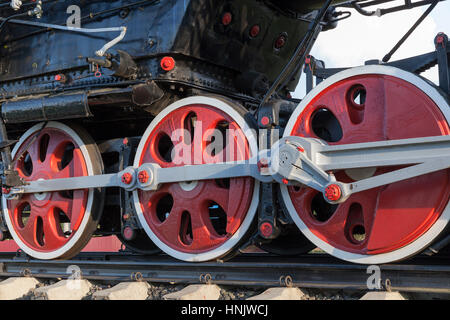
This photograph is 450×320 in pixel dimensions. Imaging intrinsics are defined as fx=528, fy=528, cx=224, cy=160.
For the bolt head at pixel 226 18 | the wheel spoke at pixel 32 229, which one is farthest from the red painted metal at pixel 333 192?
the wheel spoke at pixel 32 229

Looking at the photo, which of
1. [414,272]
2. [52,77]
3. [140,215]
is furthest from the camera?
[52,77]

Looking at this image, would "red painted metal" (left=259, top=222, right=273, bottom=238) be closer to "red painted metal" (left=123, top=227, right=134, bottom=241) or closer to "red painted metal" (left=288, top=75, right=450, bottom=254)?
"red painted metal" (left=288, top=75, right=450, bottom=254)

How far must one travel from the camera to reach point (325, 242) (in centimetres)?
321

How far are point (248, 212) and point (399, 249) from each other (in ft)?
3.41

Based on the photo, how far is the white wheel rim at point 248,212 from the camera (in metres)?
3.54

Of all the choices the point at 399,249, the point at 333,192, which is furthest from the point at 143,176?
the point at 399,249

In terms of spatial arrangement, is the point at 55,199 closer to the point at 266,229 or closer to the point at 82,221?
the point at 82,221

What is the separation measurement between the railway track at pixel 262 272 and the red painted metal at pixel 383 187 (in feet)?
0.50

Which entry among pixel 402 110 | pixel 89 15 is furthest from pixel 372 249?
pixel 89 15

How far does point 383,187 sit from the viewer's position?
120 inches

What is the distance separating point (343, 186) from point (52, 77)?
262 cm

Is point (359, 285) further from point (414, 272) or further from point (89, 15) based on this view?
point (89, 15)

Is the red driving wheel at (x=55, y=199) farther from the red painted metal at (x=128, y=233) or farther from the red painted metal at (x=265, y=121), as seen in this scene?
the red painted metal at (x=265, y=121)

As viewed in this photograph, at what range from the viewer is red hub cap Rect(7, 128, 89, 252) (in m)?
4.34
